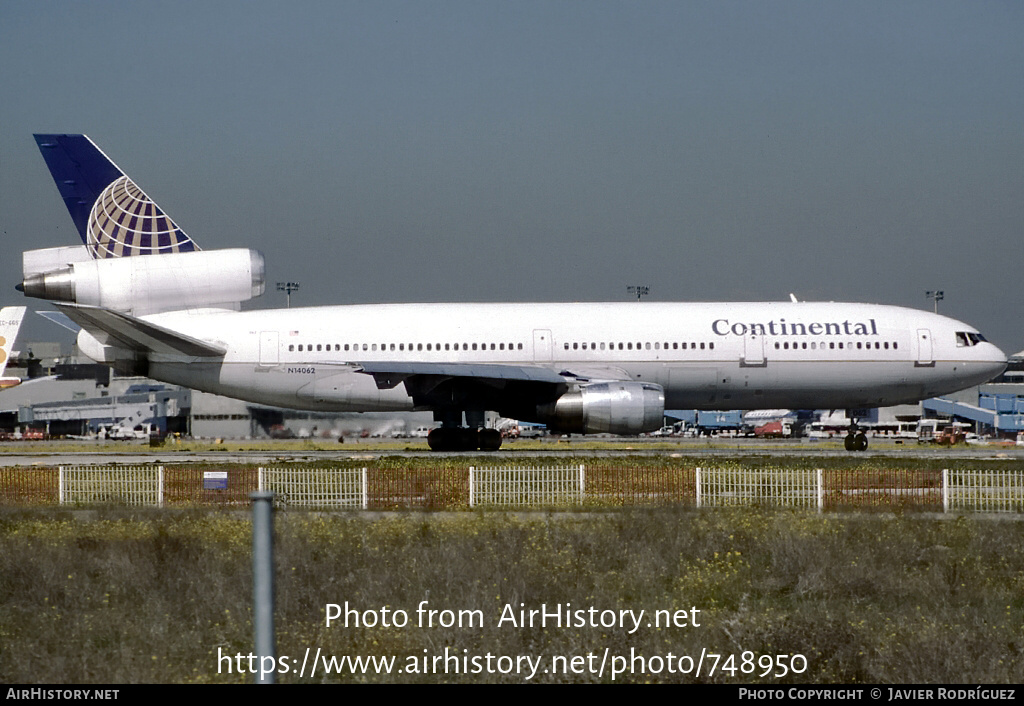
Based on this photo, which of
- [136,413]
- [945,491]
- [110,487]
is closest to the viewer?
[945,491]

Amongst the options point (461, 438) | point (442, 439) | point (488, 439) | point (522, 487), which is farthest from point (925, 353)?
point (522, 487)

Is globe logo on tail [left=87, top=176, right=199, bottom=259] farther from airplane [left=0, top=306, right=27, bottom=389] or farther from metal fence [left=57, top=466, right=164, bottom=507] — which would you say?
airplane [left=0, top=306, right=27, bottom=389]

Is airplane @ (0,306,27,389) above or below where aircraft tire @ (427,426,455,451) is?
above

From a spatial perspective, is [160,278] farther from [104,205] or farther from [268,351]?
[268,351]

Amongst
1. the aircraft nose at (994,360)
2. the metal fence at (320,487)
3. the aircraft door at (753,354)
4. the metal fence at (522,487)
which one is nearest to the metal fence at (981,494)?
the metal fence at (522,487)

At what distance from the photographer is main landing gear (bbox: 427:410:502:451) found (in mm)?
33688

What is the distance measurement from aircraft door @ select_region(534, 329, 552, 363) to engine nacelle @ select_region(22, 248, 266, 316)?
899cm

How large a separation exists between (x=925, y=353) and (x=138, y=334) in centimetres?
2363

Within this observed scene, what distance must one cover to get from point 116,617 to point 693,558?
21.9 ft

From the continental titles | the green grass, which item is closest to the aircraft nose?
the continental titles

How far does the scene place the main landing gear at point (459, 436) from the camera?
33688mm

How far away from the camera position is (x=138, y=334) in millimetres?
31438

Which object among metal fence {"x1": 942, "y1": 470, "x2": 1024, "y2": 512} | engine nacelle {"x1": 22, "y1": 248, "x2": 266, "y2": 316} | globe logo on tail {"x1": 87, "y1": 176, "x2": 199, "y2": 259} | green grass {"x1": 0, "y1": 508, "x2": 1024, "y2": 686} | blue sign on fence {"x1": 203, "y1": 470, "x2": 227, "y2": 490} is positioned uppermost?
globe logo on tail {"x1": 87, "y1": 176, "x2": 199, "y2": 259}
